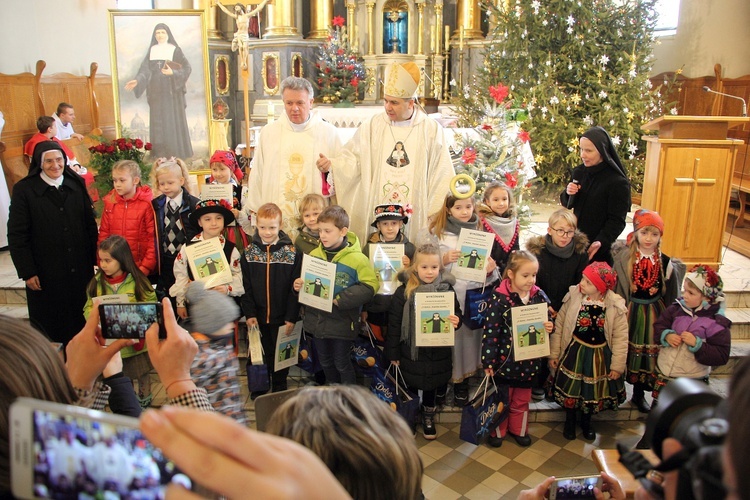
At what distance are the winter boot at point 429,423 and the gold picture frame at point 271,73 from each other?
8.71 m

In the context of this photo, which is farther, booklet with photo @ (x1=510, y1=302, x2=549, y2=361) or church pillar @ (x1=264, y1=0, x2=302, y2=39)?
church pillar @ (x1=264, y1=0, x2=302, y2=39)

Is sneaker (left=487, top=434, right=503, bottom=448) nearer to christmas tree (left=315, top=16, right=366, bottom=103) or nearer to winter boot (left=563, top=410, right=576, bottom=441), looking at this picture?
winter boot (left=563, top=410, right=576, bottom=441)

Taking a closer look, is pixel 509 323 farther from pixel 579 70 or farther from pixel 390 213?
Result: pixel 579 70

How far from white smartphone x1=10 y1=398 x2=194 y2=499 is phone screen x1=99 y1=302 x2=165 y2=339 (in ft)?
3.18

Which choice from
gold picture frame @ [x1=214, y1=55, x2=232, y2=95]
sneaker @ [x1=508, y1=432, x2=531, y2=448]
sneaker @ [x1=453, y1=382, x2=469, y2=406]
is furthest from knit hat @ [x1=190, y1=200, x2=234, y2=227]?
gold picture frame @ [x1=214, y1=55, x2=232, y2=95]

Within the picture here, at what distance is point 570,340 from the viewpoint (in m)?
4.01

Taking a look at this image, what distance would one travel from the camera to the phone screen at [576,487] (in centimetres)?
203

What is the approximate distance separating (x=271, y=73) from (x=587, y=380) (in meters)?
9.25

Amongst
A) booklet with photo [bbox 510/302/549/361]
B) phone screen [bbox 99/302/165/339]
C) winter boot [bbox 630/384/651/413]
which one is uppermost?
phone screen [bbox 99/302/165/339]

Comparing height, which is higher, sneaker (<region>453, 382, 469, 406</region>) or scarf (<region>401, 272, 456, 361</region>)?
scarf (<region>401, 272, 456, 361</region>)

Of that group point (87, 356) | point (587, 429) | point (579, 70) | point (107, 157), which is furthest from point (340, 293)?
point (579, 70)

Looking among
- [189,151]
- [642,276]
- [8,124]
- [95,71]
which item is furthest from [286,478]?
[95,71]

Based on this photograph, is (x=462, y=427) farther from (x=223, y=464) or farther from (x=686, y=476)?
(x=223, y=464)

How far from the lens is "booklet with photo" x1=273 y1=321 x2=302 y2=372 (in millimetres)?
4168
